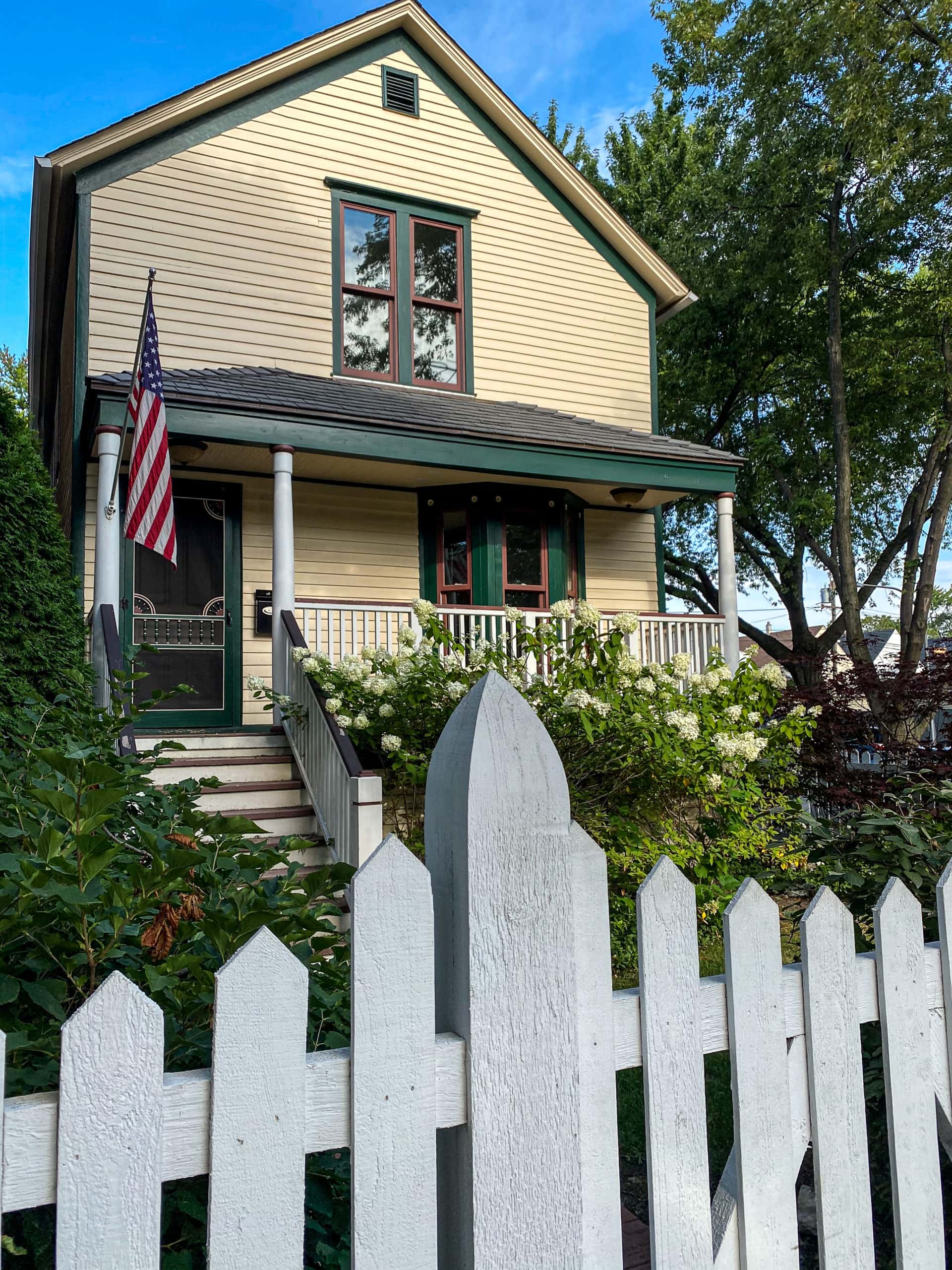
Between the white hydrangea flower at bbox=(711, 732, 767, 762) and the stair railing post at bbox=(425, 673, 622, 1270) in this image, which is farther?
the white hydrangea flower at bbox=(711, 732, 767, 762)

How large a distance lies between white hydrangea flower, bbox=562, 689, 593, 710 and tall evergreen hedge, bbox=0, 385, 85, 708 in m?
3.22

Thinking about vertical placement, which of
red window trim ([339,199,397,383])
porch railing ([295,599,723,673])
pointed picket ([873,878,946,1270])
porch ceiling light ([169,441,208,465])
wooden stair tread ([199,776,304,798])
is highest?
red window trim ([339,199,397,383])

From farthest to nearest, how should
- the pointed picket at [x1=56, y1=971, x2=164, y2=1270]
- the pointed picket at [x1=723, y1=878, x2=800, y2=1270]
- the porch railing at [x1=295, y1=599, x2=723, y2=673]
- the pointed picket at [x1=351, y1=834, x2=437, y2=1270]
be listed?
the porch railing at [x1=295, y1=599, x2=723, y2=673] → the pointed picket at [x1=723, y1=878, x2=800, y2=1270] → the pointed picket at [x1=351, y1=834, x2=437, y2=1270] → the pointed picket at [x1=56, y1=971, x2=164, y2=1270]

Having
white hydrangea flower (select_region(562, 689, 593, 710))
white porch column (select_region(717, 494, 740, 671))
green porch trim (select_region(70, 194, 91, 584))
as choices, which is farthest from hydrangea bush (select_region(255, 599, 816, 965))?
green porch trim (select_region(70, 194, 91, 584))

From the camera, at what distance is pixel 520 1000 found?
1.29 metres

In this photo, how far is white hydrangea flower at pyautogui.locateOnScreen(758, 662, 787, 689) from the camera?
7301 mm

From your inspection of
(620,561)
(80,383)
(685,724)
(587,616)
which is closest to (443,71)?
(80,383)

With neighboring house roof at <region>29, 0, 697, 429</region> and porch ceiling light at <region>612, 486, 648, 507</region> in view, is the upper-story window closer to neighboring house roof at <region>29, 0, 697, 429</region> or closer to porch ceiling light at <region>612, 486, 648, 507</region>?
neighboring house roof at <region>29, 0, 697, 429</region>

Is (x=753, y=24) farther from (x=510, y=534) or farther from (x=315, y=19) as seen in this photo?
(x=510, y=534)

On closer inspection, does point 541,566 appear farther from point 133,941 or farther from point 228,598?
point 133,941

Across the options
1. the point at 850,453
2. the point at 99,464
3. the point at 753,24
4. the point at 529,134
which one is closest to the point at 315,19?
the point at 529,134

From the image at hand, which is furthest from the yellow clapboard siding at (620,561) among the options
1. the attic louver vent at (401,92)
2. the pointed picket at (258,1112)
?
the pointed picket at (258,1112)

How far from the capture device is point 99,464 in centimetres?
757

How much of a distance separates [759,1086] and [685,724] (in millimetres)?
5013
